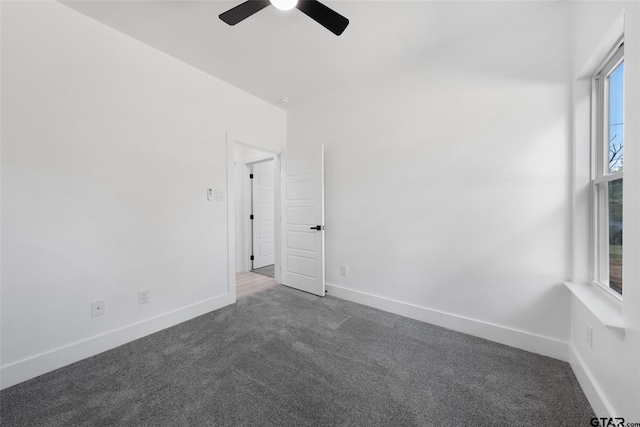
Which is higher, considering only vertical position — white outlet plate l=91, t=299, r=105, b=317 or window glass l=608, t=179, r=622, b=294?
window glass l=608, t=179, r=622, b=294

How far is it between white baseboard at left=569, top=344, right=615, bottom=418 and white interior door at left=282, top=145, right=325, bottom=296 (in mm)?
2262

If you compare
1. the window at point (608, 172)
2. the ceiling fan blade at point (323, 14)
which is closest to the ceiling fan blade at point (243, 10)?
the ceiling fan blade at point (323, 14)

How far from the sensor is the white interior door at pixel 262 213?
4574 millimetres

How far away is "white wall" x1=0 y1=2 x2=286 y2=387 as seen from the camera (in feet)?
5.29

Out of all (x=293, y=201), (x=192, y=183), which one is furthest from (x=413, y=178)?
(x=192, y=183)

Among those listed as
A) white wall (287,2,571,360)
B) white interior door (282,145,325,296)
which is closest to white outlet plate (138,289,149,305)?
white interior door (282,145,325,296)

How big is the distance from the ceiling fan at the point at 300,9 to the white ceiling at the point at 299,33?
0.98ft

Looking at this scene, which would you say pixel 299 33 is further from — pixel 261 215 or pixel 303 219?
pixel 261 215

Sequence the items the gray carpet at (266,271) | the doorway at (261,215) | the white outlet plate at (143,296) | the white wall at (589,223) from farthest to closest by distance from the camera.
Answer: the doorway at (261,215) → the gray carpet at (266,271) → the white outlet plate at (143,296) → the white wall at (589,223)

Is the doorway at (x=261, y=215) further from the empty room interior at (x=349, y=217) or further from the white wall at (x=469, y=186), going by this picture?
the white wall at (x=469, y=186)

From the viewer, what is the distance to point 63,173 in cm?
178

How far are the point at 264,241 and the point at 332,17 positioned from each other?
3920 millimetres

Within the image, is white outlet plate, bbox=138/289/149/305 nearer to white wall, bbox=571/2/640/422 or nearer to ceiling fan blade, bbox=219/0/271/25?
ceiling fan blade, bbox=219/0/271/25

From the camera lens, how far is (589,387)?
1.39 m
